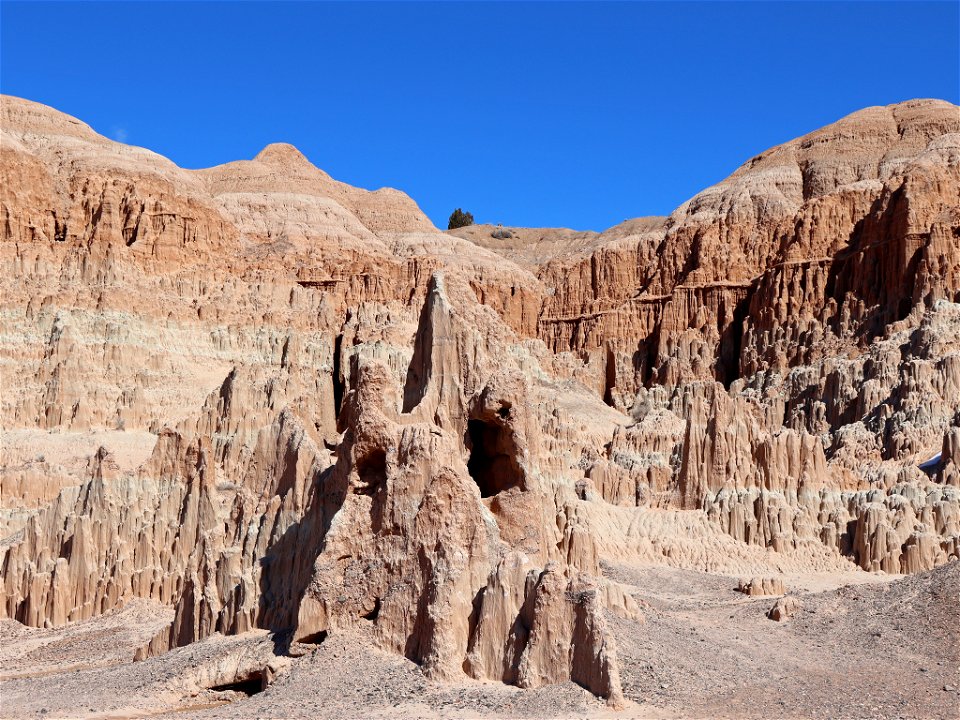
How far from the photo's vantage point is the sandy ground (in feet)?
68.3

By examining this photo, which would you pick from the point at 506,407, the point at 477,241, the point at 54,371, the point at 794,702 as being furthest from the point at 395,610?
the point at 477,241

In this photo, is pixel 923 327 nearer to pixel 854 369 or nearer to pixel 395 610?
pixel 854 369

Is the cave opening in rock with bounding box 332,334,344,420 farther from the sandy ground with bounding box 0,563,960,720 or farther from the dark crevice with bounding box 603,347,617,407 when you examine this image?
the sandy ground with bounding box 0,563,960,720

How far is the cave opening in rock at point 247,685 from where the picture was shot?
76.3 ft

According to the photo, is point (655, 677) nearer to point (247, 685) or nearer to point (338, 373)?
point (247, 685)

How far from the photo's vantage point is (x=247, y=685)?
925 inches

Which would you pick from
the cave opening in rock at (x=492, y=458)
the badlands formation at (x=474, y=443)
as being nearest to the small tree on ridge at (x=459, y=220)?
the badlands formation at (x=474, y=443)

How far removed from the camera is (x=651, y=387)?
318 feet

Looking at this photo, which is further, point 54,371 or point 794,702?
point 54,371

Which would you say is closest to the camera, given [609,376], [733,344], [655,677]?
[655,677]

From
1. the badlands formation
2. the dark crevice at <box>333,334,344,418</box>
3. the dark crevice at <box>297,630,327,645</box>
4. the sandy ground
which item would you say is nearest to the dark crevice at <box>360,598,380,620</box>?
the badlands formation

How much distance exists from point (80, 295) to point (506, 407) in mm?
52299

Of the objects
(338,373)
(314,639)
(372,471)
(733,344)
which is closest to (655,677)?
(314,639)

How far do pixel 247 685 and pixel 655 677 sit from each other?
724 centimetres
